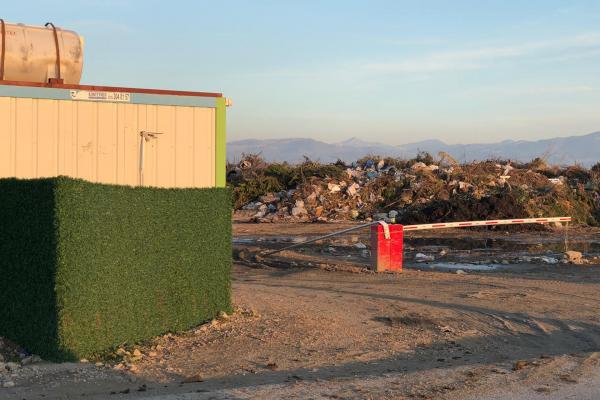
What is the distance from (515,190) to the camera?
34.2 metres

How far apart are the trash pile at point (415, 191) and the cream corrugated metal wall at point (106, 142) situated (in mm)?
19747

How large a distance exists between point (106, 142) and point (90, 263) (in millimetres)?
3316

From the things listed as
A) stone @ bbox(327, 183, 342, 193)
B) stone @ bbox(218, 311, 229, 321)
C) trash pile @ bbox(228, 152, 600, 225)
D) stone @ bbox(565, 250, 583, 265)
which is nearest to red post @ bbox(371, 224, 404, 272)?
stone @ bbox(565, 250, 583, 265)

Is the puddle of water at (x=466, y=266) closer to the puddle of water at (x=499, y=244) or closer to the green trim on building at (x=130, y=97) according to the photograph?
the puddle of water at (x=499, y=244)

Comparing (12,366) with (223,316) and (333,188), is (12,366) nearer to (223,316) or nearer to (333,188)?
(223,316)

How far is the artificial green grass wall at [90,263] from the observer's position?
9.19 m

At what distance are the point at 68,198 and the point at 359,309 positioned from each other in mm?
6167

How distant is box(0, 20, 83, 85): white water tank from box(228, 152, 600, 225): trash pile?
67.4 ft

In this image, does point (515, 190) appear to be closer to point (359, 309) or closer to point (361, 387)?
point (359, 309)

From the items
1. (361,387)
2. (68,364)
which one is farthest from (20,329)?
(361,387)

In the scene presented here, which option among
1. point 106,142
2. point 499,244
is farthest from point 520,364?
point 499,244

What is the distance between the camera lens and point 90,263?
949cm

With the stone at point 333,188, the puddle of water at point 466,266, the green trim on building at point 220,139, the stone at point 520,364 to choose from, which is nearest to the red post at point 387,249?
the puddle of water at point 466,266

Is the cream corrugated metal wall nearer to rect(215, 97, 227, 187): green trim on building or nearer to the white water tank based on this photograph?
rect(215, 97, 227, 187): green trim on building
